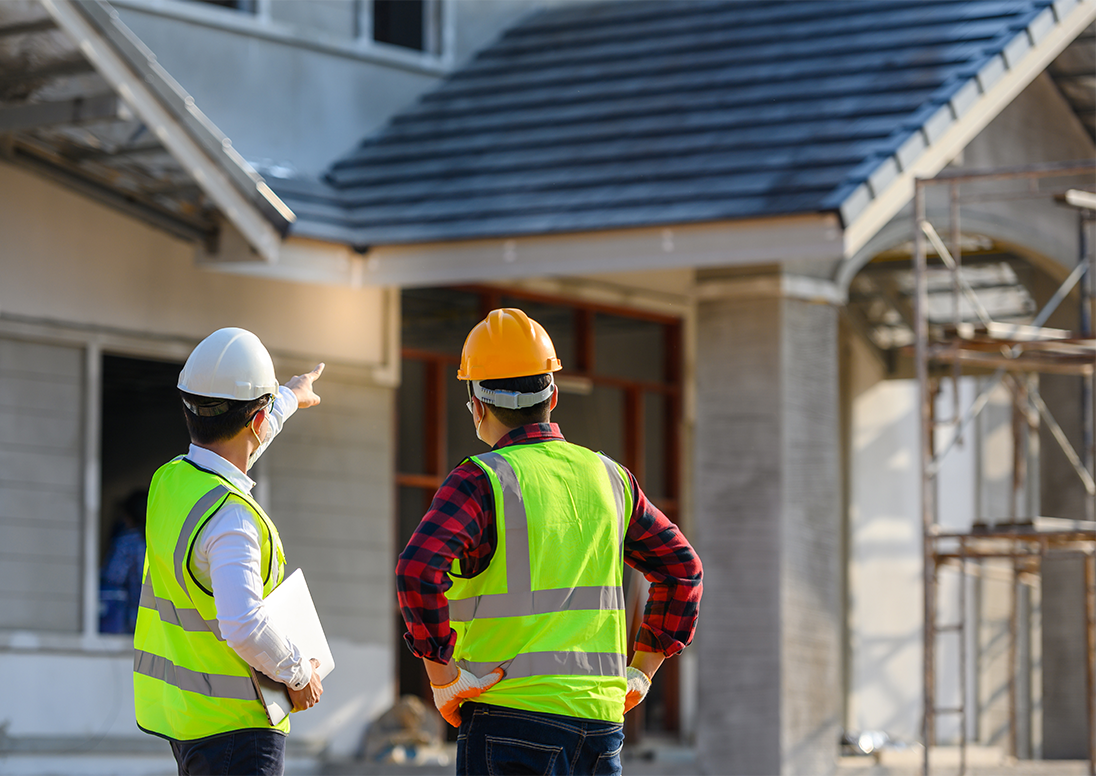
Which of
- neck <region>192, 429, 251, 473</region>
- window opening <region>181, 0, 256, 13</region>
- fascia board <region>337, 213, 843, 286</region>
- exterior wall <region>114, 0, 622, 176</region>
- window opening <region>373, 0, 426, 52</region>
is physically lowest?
neck <region>192, 429, 251, 473</region>

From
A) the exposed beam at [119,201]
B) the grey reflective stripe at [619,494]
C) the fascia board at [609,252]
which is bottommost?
the grey reflective stripe at [619,494]

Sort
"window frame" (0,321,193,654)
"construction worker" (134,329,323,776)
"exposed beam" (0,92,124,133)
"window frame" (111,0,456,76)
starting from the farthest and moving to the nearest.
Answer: "window frame" (111,0,456,76)
"window frame" (0,321,193,654)
"exposed beam" (0,92,124,133)
"construction worker" (134,329,323,776)

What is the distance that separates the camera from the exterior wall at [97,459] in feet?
35.1

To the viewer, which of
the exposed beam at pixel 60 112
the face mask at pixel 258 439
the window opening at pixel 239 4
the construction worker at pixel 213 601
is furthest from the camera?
the window opening at pixel 239 4

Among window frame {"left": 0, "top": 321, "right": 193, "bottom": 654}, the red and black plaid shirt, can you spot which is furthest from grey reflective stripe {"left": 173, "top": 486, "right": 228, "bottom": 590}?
window frame {"left": 0, "top": 321, "right": 193, "bottom": 654}

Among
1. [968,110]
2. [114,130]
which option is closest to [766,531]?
[968,110]

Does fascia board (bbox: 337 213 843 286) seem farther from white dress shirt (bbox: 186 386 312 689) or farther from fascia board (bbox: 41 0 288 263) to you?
white dress shirt (bbox: 186 386 312 689)

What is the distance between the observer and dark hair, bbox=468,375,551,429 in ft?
14.0

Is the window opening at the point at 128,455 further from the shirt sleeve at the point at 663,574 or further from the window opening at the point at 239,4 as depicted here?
the shirt sleeve at the point at 663,574

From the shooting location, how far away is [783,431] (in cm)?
1180

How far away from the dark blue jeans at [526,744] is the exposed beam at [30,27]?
6140 millimetres

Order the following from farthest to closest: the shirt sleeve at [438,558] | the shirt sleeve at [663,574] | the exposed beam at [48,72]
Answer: the exposed beam at [48,72]
the shirt sleeve at [663,574]
the shirt sleeve at [438,558]

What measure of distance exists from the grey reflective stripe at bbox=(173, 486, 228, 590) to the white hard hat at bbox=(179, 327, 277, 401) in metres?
0.30

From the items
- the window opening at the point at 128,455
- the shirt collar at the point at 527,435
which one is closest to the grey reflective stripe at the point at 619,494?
the shirt collar at the point at 527,435
